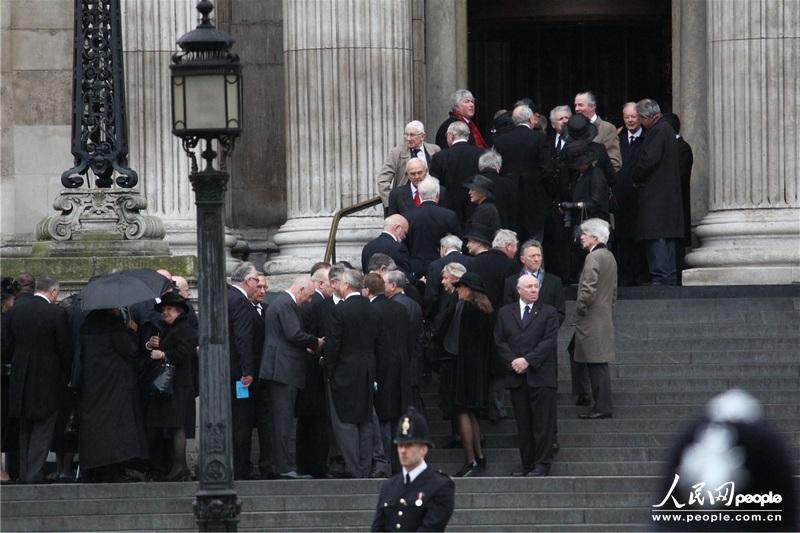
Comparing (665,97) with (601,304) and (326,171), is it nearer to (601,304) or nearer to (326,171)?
(326,171)

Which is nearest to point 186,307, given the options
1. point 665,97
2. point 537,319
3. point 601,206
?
point 537,319

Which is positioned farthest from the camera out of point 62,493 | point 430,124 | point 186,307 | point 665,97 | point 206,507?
point 665,97

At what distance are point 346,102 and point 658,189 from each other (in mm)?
3340

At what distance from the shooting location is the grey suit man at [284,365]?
1733 cm

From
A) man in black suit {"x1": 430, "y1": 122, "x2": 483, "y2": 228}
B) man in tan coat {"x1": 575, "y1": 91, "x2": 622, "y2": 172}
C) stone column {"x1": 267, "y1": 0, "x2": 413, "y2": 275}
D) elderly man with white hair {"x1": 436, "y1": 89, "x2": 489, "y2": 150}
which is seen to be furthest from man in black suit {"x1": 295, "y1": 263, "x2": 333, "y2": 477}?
stone column {"x1": 267, "y1": 0, "x2": 413, "y2": 275}

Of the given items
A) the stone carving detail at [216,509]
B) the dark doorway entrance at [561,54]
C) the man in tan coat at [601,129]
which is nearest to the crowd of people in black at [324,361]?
the man in tan coat at [601,129]

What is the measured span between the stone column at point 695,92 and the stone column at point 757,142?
1188 millimetres

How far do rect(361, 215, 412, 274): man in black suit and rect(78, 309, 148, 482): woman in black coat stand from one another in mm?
2395

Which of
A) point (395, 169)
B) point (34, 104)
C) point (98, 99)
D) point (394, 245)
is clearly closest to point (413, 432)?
point (394, 245)

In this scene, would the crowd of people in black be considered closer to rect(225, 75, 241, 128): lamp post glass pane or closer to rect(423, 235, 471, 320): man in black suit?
rect(423, 235, 471, 320): man in black suit

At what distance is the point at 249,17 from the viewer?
2427 centimetres

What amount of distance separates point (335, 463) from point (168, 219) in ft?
17.9

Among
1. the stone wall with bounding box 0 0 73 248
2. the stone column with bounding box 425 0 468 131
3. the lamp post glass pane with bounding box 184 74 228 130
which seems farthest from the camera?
the stone column with bounding box 425 0 468 131

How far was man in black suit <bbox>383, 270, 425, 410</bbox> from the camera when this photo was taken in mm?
17422
